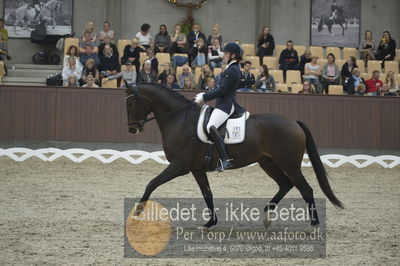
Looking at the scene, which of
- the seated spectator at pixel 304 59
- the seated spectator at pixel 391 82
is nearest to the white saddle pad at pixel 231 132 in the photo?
the seated spectator at pixel 391 82

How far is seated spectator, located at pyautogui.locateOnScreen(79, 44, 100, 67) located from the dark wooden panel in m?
1.63

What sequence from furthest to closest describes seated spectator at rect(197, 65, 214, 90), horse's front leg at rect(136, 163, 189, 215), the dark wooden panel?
seated spectator at rect(197, 65, 214, 90) < the dark wooden panel < horse's front leg at rect(136, 163, 189, 215)

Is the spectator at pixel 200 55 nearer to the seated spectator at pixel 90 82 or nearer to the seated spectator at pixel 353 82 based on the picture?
the seated spectator at pixel 90 82

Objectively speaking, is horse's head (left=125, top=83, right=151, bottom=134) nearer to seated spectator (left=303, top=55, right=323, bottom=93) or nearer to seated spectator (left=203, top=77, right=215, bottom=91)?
seated spectator (left=203, top=77, right=215, bottom=91)

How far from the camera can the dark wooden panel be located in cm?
1517

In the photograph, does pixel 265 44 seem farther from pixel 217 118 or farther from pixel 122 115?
pixel 217 118

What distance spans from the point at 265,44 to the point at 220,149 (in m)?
11.1

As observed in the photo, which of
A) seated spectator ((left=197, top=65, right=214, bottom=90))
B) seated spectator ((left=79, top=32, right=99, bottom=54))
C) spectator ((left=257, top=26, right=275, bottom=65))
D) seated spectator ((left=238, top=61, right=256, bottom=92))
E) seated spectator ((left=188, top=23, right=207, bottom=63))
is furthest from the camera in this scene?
spectator ((left=257, top=26, right=275, bottom=65))

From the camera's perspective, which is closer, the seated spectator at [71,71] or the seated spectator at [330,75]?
the seated spectator at [71,71]

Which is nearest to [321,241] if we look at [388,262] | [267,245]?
[267,245]

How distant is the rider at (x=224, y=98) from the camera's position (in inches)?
309

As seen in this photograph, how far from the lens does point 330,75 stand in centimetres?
1738

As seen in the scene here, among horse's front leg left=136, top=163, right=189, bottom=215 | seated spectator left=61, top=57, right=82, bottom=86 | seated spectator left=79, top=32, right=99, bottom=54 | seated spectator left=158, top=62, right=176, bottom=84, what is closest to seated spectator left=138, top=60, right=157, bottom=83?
seated spectator left=158, top=62, right=176, bottom=84

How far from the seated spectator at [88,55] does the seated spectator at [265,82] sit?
4163mm
